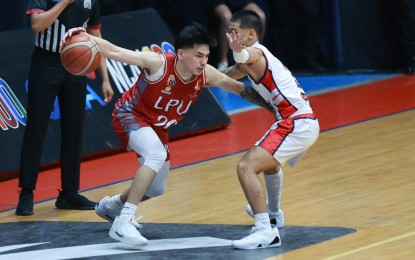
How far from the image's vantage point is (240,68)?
817cm

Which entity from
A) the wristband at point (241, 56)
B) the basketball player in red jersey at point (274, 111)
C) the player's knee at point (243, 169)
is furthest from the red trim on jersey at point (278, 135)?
the wristband at point (241, 56)

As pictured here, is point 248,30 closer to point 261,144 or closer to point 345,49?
point 261,144

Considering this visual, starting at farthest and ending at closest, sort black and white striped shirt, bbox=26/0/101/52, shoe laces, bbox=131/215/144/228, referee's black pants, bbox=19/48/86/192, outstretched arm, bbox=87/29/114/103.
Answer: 1. referee's black pants, bbox=19/48/86/192
2. black and white striped shirt, bbox=26/0/101/52
3. outstretched arm, bbox=87/29/114/103
4. shoe laces, bbox=131/215/144/228

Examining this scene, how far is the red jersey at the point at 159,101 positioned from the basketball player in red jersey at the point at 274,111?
45 centimetres

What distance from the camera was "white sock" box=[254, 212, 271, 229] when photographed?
743 centimetres

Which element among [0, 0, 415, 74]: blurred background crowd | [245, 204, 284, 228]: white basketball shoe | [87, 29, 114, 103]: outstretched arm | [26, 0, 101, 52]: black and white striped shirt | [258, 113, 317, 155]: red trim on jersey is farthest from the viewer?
[0, 0, 415, 74]: blurred background crowd

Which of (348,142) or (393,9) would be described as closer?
(348,142)

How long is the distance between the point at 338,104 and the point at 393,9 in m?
2.58

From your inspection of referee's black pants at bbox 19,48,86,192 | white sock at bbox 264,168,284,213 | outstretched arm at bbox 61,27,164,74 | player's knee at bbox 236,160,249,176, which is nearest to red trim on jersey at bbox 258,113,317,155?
player's knee at bbox 236,160,249,176

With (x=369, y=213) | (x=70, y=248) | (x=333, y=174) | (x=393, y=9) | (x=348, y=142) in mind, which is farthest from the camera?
(x=393, y=9)

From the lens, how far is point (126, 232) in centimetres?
739

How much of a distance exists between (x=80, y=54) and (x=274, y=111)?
4.79ft

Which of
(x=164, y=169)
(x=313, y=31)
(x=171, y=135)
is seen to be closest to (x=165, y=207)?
(x=164, y=169)

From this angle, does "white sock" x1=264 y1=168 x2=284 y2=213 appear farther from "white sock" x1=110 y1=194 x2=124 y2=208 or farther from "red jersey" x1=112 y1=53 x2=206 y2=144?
"white sock" x1=110 y1=194 x2=124 y2=208
